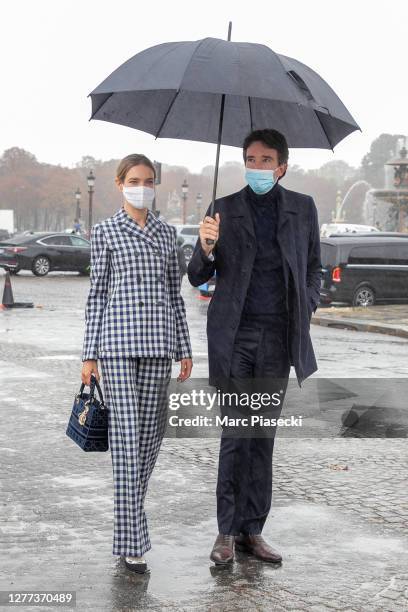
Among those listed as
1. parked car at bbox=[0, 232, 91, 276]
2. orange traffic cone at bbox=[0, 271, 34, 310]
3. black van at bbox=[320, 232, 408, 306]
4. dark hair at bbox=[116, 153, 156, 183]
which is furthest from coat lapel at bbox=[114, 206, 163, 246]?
parked car at bbox=[0, 232, 91, 276]

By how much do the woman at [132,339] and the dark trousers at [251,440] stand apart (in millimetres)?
Result: 265

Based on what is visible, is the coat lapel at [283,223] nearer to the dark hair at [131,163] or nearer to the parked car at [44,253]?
the dark hair at [131,163]

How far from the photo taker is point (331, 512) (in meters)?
5.62

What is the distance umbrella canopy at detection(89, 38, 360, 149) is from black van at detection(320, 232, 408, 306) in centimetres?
1604

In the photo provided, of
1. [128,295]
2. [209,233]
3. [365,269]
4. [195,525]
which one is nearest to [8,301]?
[365,269]

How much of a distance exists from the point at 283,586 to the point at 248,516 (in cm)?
50

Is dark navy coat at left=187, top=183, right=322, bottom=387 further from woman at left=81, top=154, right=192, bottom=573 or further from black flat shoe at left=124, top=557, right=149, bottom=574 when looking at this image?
black flat shoe at left=124, top=557, right=149, bottom=574

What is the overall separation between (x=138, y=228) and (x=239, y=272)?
49 centimetres

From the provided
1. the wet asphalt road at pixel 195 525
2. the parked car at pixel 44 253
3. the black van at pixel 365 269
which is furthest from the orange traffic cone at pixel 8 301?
the parked car at pixel 44 253

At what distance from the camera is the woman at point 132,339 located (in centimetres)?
452

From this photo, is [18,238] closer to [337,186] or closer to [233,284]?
[233,284]

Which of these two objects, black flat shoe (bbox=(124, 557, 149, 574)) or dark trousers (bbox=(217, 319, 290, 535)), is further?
dark trousers (bbox=(217, 319, 290, 535))

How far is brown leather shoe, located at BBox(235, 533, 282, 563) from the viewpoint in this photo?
15.4ft

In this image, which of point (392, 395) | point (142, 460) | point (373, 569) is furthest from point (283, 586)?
point (392, 395)
